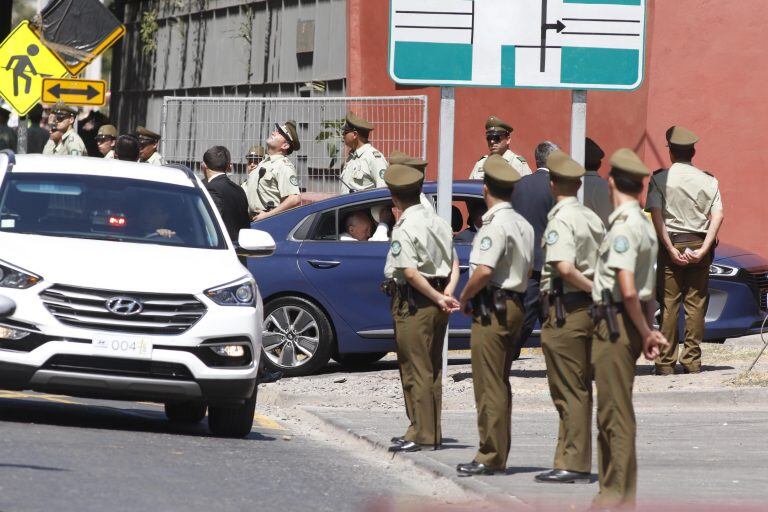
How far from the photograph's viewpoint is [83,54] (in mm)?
20688

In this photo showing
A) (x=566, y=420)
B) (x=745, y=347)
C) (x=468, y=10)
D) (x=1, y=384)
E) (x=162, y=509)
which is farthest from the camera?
(x=745, y=347)

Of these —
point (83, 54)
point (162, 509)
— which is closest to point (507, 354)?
point (162, 509)

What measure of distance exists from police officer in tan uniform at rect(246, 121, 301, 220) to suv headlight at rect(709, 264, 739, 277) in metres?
3.87

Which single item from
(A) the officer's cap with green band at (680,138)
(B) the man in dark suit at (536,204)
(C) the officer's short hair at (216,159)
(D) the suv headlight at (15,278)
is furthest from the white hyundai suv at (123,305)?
(A) the officer's cap with green band at (680,138)

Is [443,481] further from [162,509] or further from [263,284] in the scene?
[263,284]

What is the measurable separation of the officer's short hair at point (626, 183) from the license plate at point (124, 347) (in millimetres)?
3368

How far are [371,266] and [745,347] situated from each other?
174 inches

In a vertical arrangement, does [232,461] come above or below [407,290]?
below

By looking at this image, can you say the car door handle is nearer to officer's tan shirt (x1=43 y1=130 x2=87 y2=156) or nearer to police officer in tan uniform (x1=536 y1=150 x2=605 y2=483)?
police officer in tan uniform (x1=536 y1=150 x2=605 y2=483)

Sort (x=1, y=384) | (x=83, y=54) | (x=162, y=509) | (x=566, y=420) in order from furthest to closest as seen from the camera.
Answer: (x=83, y=54), (x=1, y=384), (x=566, y=420), (x=162, y=509)

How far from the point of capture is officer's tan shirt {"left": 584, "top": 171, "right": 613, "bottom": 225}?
12828 mm

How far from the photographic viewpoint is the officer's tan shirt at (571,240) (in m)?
9.02

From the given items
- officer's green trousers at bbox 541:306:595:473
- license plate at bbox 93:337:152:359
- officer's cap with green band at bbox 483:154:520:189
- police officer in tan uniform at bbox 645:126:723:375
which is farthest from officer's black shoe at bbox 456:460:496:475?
police officer in tan uniform at bbox 645:126:723:375

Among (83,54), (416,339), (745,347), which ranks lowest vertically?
(745,347)
